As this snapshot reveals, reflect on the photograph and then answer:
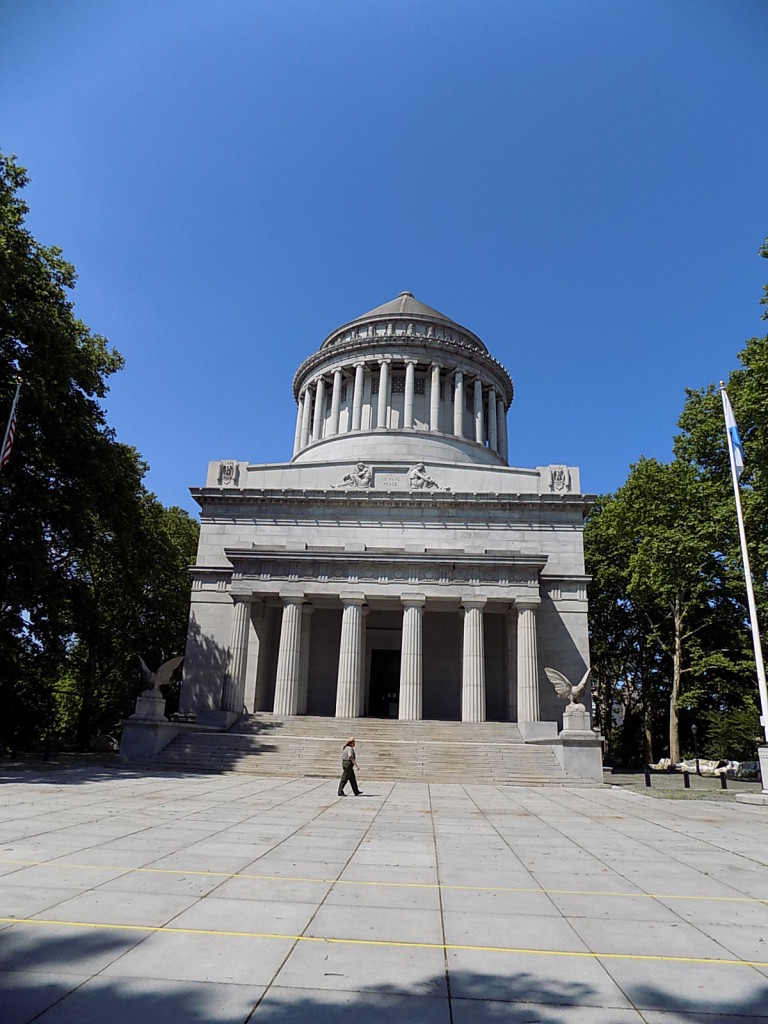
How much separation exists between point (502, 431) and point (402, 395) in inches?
395

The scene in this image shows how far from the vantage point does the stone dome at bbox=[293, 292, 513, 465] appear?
49.7m

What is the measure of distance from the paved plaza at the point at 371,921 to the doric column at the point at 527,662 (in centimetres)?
1908

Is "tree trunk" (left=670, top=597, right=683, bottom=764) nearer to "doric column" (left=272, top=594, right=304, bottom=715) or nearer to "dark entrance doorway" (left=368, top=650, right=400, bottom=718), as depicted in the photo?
"dark entrance doorway" (left=368, top=650, right=400, bottom=718)

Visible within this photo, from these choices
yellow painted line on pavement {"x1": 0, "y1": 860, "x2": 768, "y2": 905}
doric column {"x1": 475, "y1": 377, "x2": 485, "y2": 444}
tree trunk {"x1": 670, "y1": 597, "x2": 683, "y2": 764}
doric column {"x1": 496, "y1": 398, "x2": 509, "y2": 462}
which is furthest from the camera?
doric column {"x1": 496, "y1": 398, "x2": 509, "y2": 462}

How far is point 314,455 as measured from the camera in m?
52.0

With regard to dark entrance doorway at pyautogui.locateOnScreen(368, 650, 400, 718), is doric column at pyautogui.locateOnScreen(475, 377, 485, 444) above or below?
above

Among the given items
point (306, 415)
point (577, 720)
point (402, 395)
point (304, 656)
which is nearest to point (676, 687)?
point (577, 720)

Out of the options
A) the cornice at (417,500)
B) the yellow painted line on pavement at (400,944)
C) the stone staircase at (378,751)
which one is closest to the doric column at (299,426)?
the cornice at (417,500)

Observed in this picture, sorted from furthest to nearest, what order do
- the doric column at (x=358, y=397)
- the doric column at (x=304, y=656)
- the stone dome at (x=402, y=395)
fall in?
1. the doric column at (x=358, y=397)
2. the stone dome at (x=402, y=395)
3. the doric column at (x=304, y=656)

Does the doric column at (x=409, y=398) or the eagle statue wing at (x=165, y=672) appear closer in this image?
the eagle statue wing at (x=165, y=672)

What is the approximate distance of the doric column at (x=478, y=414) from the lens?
52750 millimetres

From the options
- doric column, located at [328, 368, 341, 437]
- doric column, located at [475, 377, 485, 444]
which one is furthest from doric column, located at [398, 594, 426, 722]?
doric column, located at [328, 368, 341, 437]

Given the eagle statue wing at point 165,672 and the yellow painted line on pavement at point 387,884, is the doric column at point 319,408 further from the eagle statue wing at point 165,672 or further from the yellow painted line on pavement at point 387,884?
the yellow painted line on pavement at point 387,884

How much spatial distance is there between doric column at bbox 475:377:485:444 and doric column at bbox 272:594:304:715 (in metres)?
25.2
